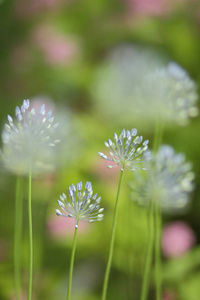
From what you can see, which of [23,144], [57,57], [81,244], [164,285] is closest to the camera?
[23,144]

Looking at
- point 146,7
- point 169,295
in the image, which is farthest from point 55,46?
point 169,295

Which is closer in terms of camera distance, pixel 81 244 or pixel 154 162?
pixel 154 162

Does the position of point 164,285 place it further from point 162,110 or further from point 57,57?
point 57,57

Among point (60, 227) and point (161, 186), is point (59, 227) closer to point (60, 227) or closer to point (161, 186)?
point (60, 227)

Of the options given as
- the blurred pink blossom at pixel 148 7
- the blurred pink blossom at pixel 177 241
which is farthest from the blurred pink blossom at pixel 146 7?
the blurred pink blossom at pixel 177 241

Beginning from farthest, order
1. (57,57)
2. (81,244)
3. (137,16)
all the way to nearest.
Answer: (137,16) → (57,57) → (81,244)

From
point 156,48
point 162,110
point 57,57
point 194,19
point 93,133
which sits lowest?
point 162,110

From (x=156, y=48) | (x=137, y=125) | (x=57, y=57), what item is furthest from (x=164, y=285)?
(x=156, y=48)
